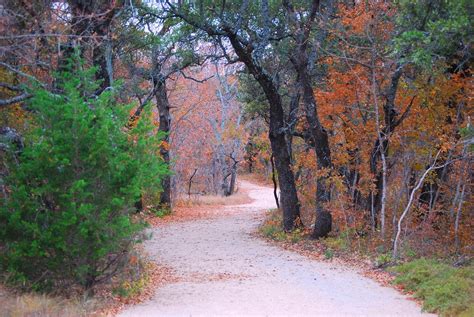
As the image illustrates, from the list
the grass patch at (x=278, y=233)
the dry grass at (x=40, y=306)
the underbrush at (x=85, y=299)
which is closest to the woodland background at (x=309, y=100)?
the underbrush at (x=85, y=299)

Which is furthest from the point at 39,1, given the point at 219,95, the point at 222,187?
the point at 222,187

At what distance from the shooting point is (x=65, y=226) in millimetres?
8602

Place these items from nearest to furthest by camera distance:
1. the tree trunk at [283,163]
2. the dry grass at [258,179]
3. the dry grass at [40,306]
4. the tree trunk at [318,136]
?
the dry grass at [40,306] → the tree trunk at [318,136] → the tree trunk at [283,163] → the dry grass at [258,179]

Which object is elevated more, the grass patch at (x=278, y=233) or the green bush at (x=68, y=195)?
the green bush at (x=68, y=195)

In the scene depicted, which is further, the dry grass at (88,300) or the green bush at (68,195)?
the green bush at (68,195)

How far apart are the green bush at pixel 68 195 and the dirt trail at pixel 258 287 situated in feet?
4.45

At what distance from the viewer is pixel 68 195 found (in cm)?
848

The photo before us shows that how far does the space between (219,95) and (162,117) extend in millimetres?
14165

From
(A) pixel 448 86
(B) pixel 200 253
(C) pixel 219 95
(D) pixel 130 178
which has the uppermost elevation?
→ (C) pixel 219 95

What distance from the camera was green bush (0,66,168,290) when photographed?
28.3ft

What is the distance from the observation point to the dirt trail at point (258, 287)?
29.2ft

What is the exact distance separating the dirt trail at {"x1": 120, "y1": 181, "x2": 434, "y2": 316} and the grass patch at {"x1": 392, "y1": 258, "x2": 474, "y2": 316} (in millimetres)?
333

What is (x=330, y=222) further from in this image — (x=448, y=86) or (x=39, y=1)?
(x=39, y=1)

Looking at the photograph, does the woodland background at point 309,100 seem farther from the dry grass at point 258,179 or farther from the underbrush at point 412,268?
the dry grass at point 258,179
